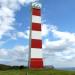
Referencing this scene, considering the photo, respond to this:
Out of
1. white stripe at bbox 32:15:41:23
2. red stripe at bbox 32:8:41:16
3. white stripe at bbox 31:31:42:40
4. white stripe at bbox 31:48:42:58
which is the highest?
red stripe at bbox 32:8:41:16

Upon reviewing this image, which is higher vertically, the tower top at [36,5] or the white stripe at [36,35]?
the tower top at [36,5]

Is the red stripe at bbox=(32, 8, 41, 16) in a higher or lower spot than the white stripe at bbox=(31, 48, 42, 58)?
higher

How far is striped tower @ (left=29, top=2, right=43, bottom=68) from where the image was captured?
20516 mm

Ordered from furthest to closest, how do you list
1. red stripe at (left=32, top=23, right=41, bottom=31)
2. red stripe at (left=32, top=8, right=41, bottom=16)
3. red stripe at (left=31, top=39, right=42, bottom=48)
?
red stripe at (left=32, top=23, right=41, bottom=31) → red stripe at (left=32, top=8, right=41, bottom=16) → red stripe at (left=31, top=39, right=42, bottom=48)

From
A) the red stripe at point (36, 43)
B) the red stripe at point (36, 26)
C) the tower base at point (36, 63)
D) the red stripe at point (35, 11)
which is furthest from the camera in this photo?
the red stripe at point (36, 26)

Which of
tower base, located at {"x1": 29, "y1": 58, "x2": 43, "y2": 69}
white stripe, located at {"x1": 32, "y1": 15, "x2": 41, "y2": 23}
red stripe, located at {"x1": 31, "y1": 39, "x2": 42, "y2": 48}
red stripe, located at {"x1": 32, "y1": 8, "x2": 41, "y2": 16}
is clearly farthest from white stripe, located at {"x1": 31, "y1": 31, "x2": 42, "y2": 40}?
tower base, located at {"x1": 29, "y1": 58, "x2": 43, "y2": 69}

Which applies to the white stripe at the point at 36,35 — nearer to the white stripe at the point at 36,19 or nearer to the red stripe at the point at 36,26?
the red stripe at the point at 36,26

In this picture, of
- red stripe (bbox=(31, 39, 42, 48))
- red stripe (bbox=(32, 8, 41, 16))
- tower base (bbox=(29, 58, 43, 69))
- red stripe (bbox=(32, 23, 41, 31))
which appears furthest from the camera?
red stripe (bbox=(32, 23, 41, 31))

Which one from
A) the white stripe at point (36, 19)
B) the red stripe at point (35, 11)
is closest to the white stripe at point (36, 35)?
the white stripe at point (36, 19)

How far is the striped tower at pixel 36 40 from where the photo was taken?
2052 centimetres

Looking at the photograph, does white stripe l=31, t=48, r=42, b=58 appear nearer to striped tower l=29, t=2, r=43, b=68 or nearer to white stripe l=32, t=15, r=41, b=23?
striped tower l=29, t=2, r=43, b=68

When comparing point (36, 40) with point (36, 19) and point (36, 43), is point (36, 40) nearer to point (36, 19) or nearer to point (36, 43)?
point (36, 43)

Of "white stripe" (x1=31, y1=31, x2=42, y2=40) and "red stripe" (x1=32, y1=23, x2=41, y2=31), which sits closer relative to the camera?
"white stripe" (x1=31, y1=31, x2=42, y2=40)

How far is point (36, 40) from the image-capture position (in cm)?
2088
